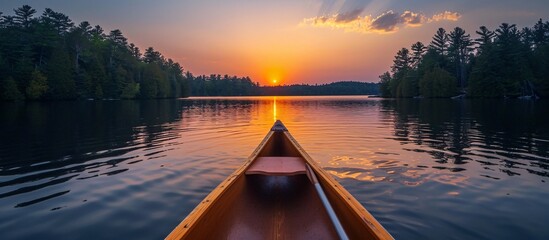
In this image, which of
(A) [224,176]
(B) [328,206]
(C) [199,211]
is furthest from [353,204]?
(A) [224,176]

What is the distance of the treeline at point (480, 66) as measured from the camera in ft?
204

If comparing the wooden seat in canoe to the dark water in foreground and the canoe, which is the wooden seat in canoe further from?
the dark water in foreground

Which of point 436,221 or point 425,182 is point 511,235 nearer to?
point 436,221

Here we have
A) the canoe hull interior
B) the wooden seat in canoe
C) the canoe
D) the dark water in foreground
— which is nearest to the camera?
the canoe

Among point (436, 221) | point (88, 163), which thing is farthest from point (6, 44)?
point (436, 221)

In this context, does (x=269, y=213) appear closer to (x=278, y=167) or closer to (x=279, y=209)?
(x=279, y=209)

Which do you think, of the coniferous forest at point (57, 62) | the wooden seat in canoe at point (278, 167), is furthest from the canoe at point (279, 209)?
the coniferous forest at point (57, 62)

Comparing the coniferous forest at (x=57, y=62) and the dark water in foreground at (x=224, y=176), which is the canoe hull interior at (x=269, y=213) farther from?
the coniferous forest at (x=57, y=62)

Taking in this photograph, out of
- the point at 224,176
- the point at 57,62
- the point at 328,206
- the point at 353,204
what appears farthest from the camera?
the point at 57,62

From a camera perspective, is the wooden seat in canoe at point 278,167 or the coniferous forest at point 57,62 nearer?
the wooden seat in canoe at point 278,167

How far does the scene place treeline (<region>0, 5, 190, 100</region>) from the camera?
5925cm

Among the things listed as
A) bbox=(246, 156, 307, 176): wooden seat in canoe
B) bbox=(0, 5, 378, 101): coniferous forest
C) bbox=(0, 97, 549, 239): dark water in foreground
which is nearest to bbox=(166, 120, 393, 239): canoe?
bbox=(246, 156, 307, 176): wooden seat in canoe

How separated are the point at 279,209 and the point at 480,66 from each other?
76973mm

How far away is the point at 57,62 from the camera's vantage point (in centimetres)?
6462
